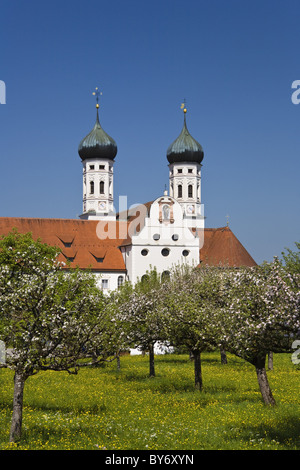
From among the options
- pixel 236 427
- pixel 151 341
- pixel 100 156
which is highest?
pixel 100 156

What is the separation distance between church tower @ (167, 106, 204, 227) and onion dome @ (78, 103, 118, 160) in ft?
31.3

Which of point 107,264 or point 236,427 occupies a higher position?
point 107,264

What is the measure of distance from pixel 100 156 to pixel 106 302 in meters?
71.7

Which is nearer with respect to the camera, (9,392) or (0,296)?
(0,296)

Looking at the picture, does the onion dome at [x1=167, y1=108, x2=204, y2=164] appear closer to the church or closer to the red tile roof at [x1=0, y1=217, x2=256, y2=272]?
the church

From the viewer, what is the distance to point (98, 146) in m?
96.8

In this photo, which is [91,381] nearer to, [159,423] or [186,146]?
[159,423]

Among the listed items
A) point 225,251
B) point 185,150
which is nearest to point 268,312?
point 225,251

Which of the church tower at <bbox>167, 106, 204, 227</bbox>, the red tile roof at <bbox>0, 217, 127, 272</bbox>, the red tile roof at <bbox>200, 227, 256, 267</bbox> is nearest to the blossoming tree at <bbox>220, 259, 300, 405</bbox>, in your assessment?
the red tile roof at <bbox>200, 227, 256, 267</bbox>

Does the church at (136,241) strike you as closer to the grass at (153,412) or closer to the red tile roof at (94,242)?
the red tile roof at (94,242)

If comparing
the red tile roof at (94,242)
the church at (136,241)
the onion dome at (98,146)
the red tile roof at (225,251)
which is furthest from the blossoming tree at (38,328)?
the onion dome at (98,146)

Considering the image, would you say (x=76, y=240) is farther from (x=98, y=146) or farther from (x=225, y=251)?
(x=98, y=146)

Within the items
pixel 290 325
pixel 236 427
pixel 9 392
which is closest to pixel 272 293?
pixel 290 325

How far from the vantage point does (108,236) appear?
261 feet
